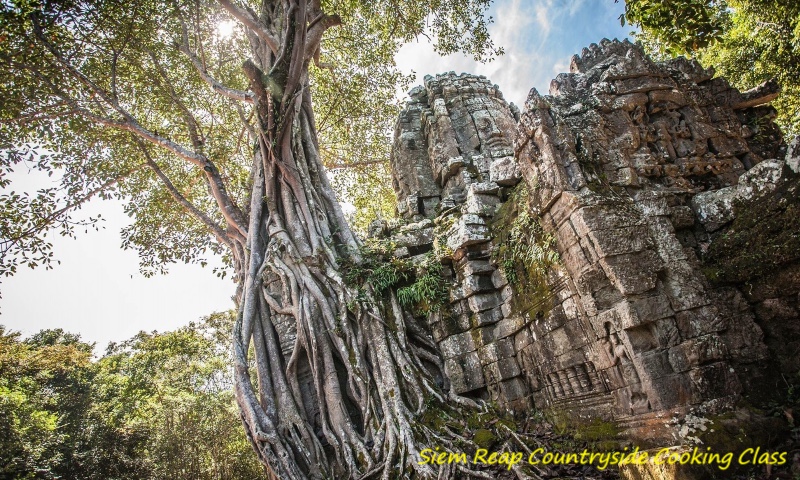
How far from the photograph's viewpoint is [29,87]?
6242 millimetres

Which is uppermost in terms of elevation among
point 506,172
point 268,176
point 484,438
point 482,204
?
point 268,176

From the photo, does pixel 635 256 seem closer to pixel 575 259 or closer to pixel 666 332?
pixel 575 259

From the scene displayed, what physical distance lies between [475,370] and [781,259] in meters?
2.94

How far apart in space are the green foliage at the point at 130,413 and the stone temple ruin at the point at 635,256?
317 inches

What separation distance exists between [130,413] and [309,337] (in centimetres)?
1135

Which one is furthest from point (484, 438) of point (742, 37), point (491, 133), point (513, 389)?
point (742, 37)

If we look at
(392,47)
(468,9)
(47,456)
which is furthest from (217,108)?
Answer: (47,456)

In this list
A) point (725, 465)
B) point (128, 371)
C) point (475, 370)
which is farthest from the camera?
point (128, 371)

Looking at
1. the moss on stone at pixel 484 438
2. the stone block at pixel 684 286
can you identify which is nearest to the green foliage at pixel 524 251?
the stone block at pixel 684 286

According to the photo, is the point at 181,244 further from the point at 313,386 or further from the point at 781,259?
the point at 781,259

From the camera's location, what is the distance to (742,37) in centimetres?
955

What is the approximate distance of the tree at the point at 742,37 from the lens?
2965 mm

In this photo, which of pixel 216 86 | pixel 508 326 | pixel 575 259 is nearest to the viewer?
pixel 575 259

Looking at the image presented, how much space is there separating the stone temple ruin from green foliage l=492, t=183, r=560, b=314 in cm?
6
